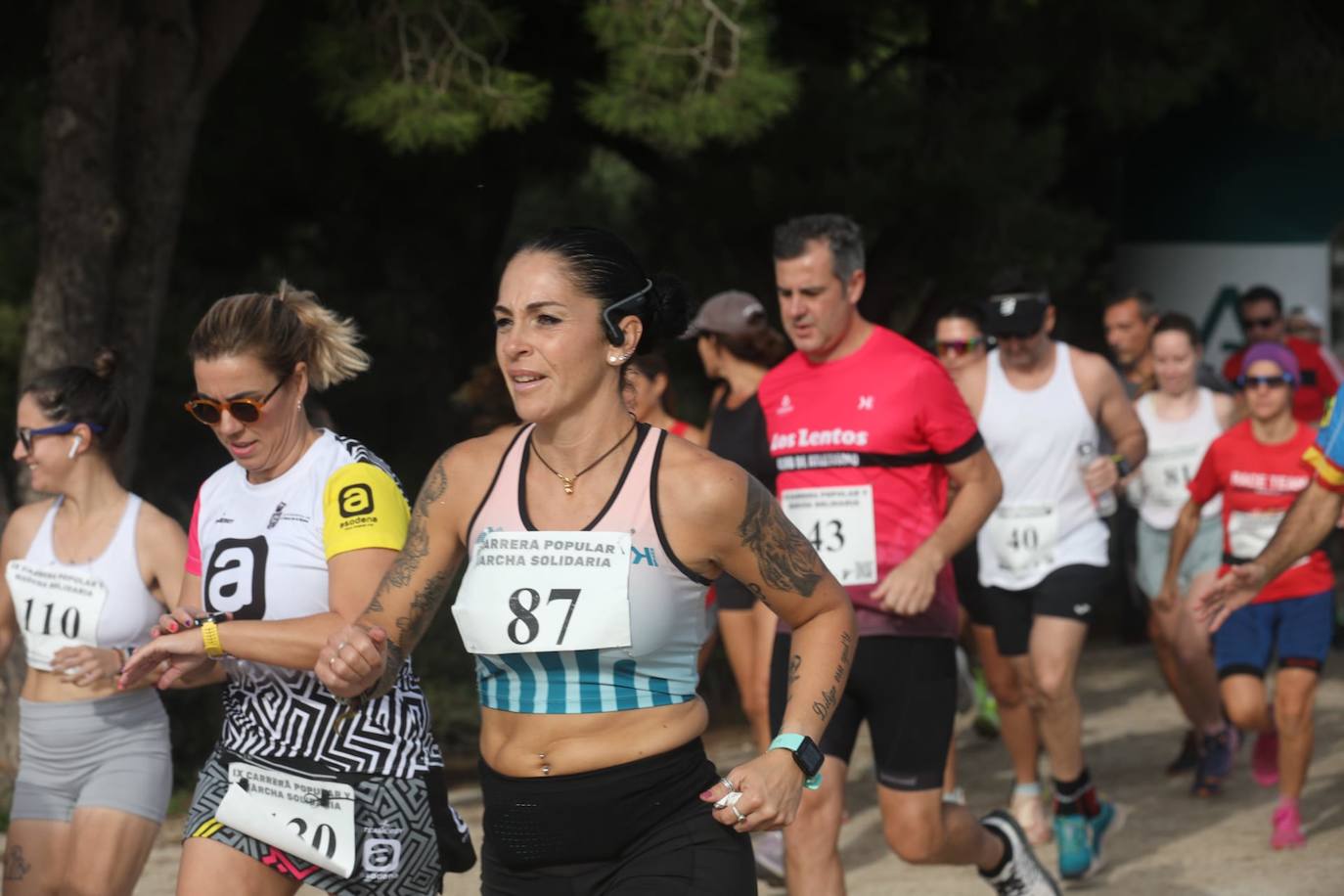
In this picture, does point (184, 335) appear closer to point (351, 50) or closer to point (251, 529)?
point (351, 50)

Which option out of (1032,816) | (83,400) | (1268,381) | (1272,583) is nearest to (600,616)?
(83,400)

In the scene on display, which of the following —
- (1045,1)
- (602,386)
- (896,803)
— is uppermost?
(1045,1)

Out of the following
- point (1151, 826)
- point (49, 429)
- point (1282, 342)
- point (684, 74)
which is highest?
point (684, 74)

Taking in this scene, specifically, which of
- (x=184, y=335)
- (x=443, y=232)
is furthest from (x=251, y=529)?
(x=443, y=232)

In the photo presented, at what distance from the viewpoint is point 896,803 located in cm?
537

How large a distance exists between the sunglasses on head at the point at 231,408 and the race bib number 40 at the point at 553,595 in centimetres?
90

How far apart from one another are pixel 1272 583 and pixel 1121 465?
28.7 inches

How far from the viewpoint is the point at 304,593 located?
399cm

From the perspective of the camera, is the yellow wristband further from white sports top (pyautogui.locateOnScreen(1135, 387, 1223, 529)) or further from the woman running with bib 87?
white sports top (pyautogui.locateOnScreen(1135, 387, 1223, 529))

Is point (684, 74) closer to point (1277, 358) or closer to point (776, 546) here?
point (1277, 358)

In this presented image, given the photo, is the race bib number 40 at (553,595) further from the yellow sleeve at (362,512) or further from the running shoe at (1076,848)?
the running shoe at (1076,848)

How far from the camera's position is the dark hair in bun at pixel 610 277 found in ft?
11.2

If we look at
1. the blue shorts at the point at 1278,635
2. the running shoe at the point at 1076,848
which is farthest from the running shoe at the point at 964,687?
the running shoe at the point at 1076,848

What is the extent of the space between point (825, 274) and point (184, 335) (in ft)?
15.2
